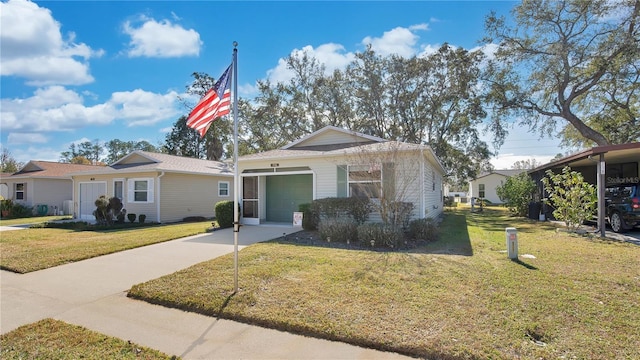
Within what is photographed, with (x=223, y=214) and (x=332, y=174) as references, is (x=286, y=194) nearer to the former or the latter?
(x=223, y=214)

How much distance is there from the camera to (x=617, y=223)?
1083 cm

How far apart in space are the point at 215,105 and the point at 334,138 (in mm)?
10526

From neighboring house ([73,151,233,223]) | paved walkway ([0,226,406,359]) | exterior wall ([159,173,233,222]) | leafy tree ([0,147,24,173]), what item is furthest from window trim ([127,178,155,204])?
leafy tree ([0,147,24,173])

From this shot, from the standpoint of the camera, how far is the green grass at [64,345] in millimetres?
3314

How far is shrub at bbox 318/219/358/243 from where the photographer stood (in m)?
9.20

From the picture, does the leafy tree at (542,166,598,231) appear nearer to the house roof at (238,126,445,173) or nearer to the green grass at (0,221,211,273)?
the house roof at (238,126,445,173)

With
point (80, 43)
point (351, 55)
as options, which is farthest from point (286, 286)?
point (351, 55)

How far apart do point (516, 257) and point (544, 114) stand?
1947cm

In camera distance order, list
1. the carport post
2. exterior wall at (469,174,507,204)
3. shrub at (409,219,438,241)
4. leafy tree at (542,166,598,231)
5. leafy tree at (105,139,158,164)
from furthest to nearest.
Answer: leafy tree at (105,139,158,164)
exterior wall at (469,174,507,204)
leafy tree at (542,166,598,231)
the carport post
shrub at (409,219,438,241)

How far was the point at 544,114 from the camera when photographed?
21453 mm

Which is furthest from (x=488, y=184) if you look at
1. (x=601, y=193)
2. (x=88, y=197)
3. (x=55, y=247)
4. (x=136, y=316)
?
(x=136, y=316)

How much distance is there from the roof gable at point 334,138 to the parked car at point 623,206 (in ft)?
28.5

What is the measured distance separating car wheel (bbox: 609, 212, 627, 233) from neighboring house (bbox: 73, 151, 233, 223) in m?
18.2

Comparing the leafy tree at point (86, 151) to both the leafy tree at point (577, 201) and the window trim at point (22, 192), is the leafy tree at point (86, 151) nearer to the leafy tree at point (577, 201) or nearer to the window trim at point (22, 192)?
the window trim at point (22, 192)
